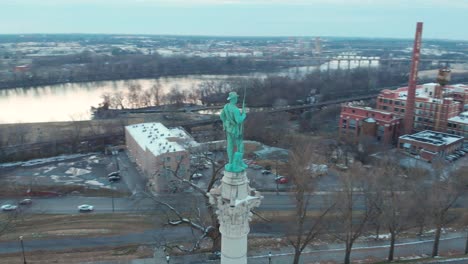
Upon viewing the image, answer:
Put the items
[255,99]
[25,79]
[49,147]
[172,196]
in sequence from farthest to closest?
1. [25,79]
2. [255,99]
3. [49,147]
4. [172,196]

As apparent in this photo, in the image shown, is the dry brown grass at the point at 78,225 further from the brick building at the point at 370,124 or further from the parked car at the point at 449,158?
the parked car at the point at 449,158

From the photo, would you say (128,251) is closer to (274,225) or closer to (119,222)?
(119,222)

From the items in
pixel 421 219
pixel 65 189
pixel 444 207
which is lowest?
pixel 65 189

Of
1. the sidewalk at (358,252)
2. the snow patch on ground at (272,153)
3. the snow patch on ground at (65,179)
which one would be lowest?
the snow patch on ground at (65,179)

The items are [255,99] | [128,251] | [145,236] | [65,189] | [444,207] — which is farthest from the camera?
[255,99]

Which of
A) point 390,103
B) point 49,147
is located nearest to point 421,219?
point 390,103

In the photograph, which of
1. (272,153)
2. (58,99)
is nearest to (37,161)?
(272,153)

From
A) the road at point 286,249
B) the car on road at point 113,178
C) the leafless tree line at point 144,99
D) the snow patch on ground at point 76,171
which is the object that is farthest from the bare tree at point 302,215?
the leafless tree line at point 144,99

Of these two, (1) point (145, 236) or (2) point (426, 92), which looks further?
(2) point (426, 92)
